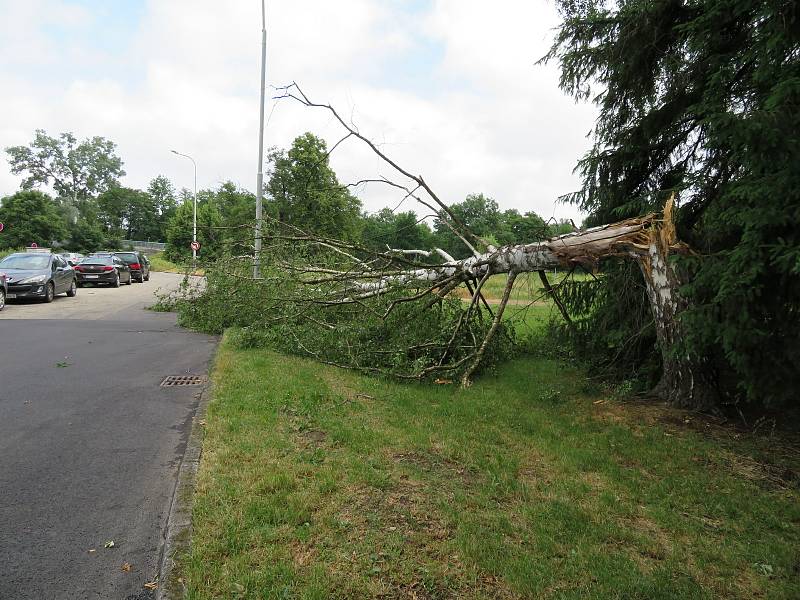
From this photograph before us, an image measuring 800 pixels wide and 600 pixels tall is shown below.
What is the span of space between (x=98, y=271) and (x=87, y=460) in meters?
23.6

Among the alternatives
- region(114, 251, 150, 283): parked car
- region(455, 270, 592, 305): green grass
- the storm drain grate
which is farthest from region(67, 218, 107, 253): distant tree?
region(455, 270, 592, 305): green grass

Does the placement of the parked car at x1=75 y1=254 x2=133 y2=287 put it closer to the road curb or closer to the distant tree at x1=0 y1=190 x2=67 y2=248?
the distant tree at x1=0 y1=190 x2=67 y2=248

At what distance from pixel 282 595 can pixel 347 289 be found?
6689mm

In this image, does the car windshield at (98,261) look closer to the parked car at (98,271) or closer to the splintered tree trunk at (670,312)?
the parked car at (98,271)

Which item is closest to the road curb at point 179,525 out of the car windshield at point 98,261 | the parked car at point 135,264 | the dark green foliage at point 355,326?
the dark green foliage at point 355,326

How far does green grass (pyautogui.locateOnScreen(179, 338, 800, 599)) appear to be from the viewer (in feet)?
8.77

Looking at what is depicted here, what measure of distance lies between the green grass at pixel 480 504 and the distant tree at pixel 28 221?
47203mm

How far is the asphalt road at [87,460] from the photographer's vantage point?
283cm

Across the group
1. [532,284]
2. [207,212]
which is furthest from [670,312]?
[207,212]

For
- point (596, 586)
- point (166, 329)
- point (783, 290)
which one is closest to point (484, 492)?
point (596, 586)

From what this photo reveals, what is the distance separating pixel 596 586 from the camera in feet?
8.59

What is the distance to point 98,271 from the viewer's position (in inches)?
973

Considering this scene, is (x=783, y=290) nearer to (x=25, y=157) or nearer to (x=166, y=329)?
(x=166, y=329)

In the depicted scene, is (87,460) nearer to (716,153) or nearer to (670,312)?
(670,312)
